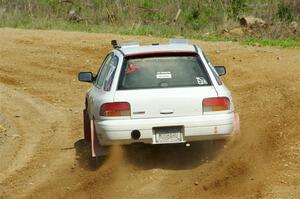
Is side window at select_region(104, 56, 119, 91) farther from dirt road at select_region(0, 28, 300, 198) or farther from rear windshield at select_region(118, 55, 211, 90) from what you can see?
dirt road at select_region(0, 28, 300, 198)

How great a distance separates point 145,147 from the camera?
11070mm

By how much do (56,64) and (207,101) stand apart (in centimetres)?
1144

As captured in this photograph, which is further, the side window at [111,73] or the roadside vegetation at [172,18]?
the roadside vegetation at [172,18]

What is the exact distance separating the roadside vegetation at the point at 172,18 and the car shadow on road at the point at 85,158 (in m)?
10.4

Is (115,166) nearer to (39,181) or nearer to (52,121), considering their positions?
(39,181)

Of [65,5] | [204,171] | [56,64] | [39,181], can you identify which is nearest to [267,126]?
[204,171]

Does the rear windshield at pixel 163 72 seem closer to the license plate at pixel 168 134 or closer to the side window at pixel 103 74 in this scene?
the license plate at pixel 168 134

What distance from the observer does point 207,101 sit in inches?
388

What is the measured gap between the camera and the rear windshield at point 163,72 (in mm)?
10070

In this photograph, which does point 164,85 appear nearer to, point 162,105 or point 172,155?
point 162,105

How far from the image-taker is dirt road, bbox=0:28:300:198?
9.35 meters

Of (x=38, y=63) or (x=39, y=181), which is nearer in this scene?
(x=39, y=181)

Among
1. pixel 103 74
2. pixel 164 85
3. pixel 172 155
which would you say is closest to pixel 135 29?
pixel 103 74

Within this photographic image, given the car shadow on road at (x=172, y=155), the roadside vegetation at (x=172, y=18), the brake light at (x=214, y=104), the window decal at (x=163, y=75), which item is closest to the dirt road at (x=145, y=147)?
the car shadow on road at (x=172, y=155)
